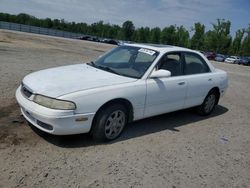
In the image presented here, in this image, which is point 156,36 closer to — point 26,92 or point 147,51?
point 147,51

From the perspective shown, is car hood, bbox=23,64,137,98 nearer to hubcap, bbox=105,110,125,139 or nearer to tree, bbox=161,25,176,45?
hubcap, bbox=105,110,125,139

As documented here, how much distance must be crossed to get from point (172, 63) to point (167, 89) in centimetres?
65

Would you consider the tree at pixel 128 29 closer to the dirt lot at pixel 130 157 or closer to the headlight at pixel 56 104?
the dirt lot at pixel 130 157

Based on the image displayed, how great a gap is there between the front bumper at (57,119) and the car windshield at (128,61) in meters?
1.22

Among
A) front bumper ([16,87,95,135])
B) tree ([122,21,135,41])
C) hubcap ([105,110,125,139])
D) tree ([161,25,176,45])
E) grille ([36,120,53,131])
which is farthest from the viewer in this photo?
tree ([122,21,135,41])

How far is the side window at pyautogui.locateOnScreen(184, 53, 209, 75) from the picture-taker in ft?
18.9

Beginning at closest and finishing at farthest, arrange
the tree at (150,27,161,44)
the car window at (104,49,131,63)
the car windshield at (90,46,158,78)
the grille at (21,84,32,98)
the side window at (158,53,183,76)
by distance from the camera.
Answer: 1. the grille at (21,84,32,98)
2. the car windshield at (90,46,158,78)
3. the side window at (158,53,183,76)
4. the car window at (104,49,131,63)
5. the tree at (150,27,161,44)

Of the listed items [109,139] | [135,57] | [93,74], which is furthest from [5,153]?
[135,57]

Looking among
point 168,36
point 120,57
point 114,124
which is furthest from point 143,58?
point 168,36

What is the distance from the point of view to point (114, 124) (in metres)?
4.38

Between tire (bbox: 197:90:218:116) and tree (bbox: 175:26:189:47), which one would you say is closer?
tire (bbox: 197:90:218:116)

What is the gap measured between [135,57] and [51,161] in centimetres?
253

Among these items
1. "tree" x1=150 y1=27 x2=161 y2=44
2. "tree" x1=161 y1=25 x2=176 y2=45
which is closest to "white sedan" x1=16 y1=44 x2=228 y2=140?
"tree" x1=161 y1=25 x2=176 y2=45

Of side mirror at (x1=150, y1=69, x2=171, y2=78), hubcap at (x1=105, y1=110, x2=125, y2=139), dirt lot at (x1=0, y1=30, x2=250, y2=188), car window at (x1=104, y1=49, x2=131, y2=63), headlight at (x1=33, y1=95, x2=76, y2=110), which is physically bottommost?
dirt lot at (x1=0, y1=30, x2=250, y2=188)
